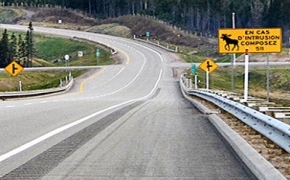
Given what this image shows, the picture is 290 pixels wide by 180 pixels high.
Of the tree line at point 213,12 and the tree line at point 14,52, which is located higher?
the tree line at point 213,12

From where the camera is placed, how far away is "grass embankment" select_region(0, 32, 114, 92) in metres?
71.8

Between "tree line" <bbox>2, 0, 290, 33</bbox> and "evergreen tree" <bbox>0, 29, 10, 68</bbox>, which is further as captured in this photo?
"tree line" <bbox>2, 0, 290, 33</bbox>

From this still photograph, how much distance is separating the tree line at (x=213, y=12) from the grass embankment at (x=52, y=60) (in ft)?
112

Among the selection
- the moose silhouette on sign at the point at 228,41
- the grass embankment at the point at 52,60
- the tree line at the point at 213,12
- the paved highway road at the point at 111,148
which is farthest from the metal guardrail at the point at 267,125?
the tree line at the point at 213,12

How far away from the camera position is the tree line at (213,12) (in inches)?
4973

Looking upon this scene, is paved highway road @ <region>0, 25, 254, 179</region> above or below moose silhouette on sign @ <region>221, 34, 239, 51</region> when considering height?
below

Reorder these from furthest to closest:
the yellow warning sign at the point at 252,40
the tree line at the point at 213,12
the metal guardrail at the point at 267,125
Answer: the tree line at the point at 213,12 < the yellow warning sign at the point at 252,40 < the metal guardrail at the point at 267,125

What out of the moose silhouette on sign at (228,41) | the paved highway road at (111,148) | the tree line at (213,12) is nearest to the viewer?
the paved highway road at (111,148)

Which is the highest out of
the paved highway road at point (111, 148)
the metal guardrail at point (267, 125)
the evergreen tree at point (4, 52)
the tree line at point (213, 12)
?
the tree line at point (213, 12)

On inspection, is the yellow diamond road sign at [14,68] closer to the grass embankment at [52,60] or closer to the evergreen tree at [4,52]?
the grass embankment at [52,60]

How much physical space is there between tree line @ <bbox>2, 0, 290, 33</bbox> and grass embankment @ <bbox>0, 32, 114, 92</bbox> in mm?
34013

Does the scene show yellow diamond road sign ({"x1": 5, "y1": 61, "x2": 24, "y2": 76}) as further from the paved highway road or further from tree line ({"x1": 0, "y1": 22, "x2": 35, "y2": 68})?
tree line ({"x1": 0, "y1": 22, "x2": 35, "y2": 68})

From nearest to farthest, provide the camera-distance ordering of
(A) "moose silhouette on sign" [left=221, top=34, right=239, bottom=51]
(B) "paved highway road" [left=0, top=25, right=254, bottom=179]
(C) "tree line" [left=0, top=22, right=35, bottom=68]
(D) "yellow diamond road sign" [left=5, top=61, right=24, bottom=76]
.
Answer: (B) "paved highway road" [left=0, top=25, right=254, bottom=179]
(A) "moose silhouette on sign" [left=221, top=34, right=239, bottom=51]
(D) "yellow diamond road sign" [left=5, top=61, right=24, bottom=76]
(C) "tree line" [left=0, top=22, right=35, bottom=68]

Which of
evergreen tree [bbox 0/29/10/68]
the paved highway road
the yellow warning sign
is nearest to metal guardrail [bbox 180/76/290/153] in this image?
the paved highway road
